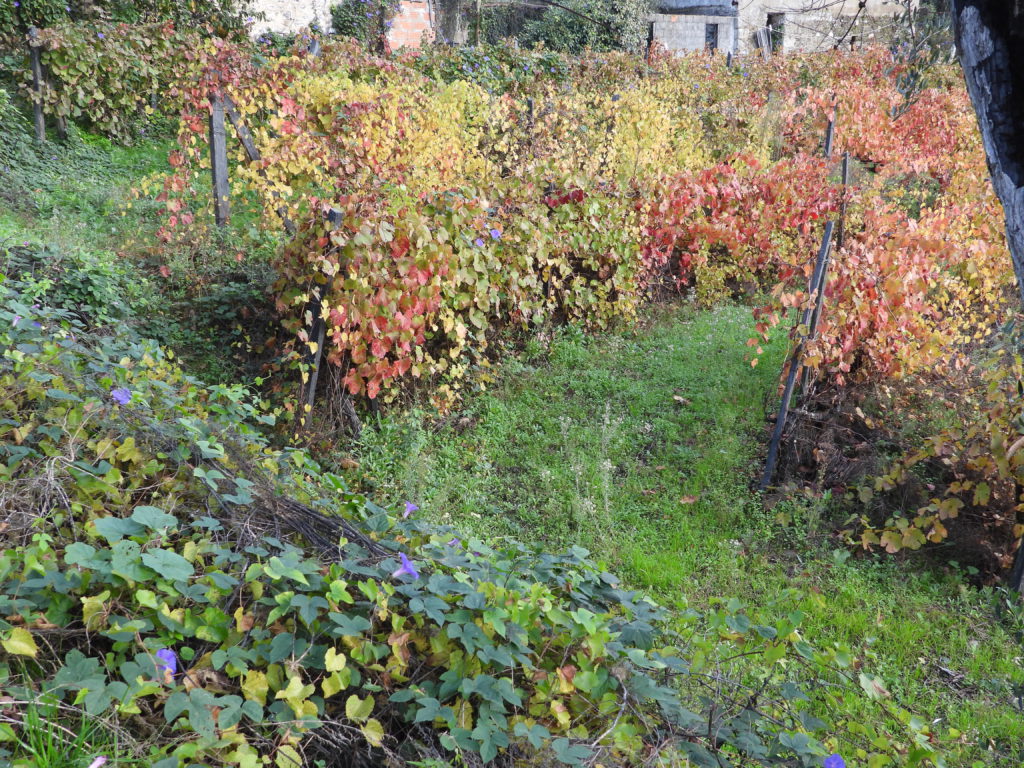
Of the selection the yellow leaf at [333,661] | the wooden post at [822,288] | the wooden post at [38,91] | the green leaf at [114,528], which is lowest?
the yellow leaf at [333,661]

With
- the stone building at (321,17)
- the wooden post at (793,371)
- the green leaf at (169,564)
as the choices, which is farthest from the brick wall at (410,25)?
the green leaf at (169,564)

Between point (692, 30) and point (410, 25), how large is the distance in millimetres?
10123

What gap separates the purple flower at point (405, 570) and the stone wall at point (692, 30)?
2081 centimetres

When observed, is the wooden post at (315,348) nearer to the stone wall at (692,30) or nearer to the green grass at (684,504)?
the green grass at (684,504)

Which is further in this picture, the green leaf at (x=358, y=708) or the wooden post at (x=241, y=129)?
the wooden post at (x=241, y=129)

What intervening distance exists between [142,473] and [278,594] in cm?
64

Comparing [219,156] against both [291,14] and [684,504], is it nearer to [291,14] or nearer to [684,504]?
[684,504]

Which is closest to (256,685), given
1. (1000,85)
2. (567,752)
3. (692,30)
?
(567,752)

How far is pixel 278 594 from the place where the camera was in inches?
64.8

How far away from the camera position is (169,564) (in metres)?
1.57

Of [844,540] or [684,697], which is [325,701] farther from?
[844,540]

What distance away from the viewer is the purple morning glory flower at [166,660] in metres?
1.46

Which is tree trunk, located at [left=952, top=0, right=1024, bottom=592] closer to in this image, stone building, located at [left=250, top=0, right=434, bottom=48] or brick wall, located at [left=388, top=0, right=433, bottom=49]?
stone building, located at [left=250, top=0, right=434, bottom=48]

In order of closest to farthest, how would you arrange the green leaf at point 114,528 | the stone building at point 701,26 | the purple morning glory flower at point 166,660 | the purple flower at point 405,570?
the purple morning glory flower at point 166,660 < the green leaf at point 114,528 < the purple flower at point 405,570 < the stone building at point 701,26
